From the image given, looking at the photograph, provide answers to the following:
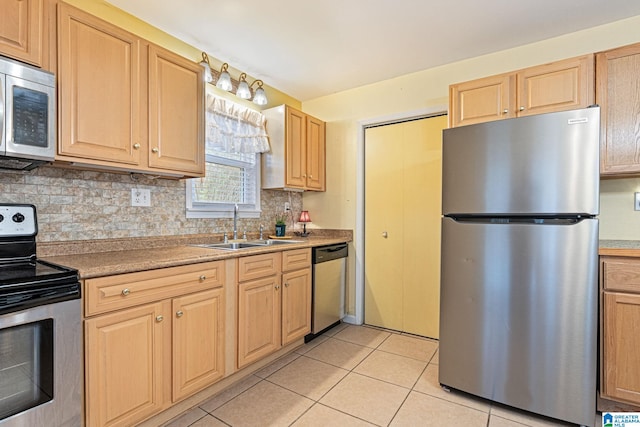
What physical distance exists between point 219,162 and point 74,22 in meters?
1.32

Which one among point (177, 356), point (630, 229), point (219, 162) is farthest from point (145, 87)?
point (630, 229)

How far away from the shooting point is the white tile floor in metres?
1.72

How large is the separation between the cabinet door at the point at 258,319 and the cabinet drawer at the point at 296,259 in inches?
5.8

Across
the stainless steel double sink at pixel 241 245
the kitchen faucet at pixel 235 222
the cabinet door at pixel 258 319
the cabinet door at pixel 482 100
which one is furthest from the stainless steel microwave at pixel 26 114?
the cabinet door at pixel 482 100

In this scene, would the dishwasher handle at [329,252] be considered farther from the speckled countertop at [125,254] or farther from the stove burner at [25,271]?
the stove burner at [25,271]

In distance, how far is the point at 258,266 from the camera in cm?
217

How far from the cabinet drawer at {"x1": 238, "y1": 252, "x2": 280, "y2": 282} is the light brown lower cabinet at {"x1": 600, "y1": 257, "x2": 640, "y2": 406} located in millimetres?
1940

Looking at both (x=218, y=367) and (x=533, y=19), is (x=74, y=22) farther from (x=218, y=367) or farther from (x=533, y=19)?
(x=533, y=19)

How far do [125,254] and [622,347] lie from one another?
272 centimetres

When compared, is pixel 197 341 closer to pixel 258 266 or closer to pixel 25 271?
pixel 258 266

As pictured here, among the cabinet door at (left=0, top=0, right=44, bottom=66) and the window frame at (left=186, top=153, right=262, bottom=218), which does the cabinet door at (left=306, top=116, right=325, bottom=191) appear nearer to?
the window frame at (left=186, top=153, right=262, bottom=218)

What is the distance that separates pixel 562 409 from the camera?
1638mm

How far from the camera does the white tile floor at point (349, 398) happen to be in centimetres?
172

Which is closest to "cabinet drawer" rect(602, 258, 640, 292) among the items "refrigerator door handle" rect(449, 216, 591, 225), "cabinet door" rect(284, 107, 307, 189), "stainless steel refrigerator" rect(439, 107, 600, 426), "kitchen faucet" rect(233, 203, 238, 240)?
"stainless steel refrigerator" rect(439, 107, 600, 426)
